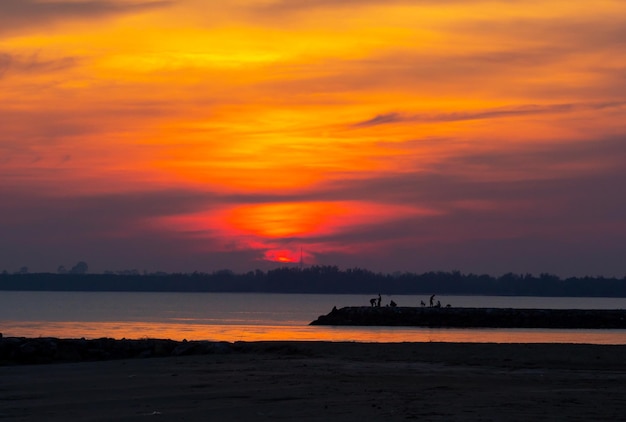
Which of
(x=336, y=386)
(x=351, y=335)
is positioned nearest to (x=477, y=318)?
(x=351, y=335)

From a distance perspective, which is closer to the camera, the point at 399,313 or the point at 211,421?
the point at 211,421

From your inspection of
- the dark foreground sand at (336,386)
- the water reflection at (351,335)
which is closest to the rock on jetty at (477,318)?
the water reflection at (351,335)

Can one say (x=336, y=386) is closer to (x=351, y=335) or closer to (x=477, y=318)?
(x=351, y=335)

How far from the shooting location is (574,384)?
20.9 meters

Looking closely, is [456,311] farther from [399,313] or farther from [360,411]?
[360,411]

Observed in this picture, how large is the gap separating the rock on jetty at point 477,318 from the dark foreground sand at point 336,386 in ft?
164

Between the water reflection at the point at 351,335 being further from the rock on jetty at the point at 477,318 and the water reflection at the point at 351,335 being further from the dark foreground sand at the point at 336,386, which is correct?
the dark foreground sand at the point at 336,386

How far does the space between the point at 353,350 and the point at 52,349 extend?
11.1 meters

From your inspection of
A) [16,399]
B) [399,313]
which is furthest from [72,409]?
[399,313]

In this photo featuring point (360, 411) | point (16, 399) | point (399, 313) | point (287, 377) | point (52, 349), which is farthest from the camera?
point (399, 313)

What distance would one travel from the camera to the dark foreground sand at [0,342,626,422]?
16.6 m

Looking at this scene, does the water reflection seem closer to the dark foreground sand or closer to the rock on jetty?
the rock on jetty

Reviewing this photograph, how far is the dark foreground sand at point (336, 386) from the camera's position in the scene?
54.5 feet

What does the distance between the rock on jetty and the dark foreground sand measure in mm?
50103
